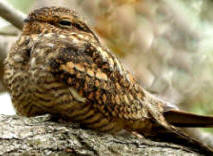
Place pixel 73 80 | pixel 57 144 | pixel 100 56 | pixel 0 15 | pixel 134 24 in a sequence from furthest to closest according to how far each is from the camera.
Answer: pixel 134 24
pixel 0 15
pixel 100 56
pixel 73 80
pixel 57 144

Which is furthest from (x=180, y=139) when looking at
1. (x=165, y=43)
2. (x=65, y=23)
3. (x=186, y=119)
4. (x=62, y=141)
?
(x=165, y=43)

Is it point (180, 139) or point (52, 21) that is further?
point (52, 21)

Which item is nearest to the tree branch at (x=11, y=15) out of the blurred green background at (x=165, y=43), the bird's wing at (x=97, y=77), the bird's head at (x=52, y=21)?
the blurred green background at (x=165, y=43)

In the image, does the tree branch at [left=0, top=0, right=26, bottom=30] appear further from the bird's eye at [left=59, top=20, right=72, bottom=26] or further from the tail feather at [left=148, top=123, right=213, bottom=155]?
the tail feather at [left=148, top=123, right=213, bottom=155]

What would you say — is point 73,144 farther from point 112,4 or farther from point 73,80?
point 112,4

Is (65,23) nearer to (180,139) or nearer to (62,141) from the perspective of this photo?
(62,141)

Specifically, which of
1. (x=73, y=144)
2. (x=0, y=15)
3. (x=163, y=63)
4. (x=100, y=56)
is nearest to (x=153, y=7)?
(x=163, y=63)
